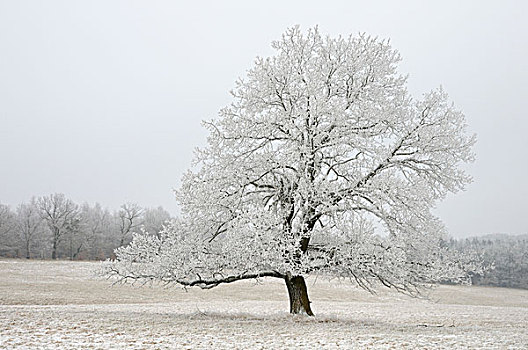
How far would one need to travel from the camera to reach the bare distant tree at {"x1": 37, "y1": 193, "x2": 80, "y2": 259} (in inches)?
2534

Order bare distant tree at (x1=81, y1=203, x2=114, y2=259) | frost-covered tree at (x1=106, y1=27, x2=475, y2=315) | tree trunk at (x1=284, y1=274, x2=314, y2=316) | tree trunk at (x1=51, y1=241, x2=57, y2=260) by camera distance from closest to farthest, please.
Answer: frost-covered tree at (x1=106, y1=27, x2=475, y2=315)
tree trunk at (x1=284, y1=274, x2=314, y2=316)
tree trunk at (x1=51, y1=241, x2=57, y2=260)
bare distant tree at (x1=81, y1=203, x2=114, y2=259)

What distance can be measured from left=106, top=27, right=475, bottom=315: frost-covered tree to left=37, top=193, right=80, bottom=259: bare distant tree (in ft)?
182

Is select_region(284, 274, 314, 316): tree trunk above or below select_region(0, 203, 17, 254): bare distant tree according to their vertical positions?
below

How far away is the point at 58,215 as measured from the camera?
6656 cm

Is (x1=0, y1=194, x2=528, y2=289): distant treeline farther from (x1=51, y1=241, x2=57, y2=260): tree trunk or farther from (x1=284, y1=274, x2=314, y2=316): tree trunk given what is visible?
(x1=284, y1=274, x2=314, y2=316): tree trunk

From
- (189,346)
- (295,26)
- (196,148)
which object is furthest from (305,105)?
(189,346)

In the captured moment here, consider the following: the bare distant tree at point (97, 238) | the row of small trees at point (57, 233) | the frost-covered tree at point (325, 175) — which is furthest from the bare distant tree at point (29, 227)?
the frost-covered tree at point (325, 175)

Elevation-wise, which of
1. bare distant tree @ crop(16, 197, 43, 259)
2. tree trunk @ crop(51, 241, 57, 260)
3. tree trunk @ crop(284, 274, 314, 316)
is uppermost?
bare distant tree @ crop(16, 197, 43, 259)

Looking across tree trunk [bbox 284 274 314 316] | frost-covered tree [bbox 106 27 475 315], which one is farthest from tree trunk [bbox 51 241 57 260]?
tree trunk [bbox 284 274 314 316]

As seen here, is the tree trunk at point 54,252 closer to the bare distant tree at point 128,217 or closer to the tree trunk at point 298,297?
the bare distant tree at point 128,217

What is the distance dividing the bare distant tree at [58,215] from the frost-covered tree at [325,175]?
5561cm

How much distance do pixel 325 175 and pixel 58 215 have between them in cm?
6238

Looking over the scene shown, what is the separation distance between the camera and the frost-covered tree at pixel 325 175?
1320 centimetres

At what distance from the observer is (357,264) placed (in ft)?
42.3
